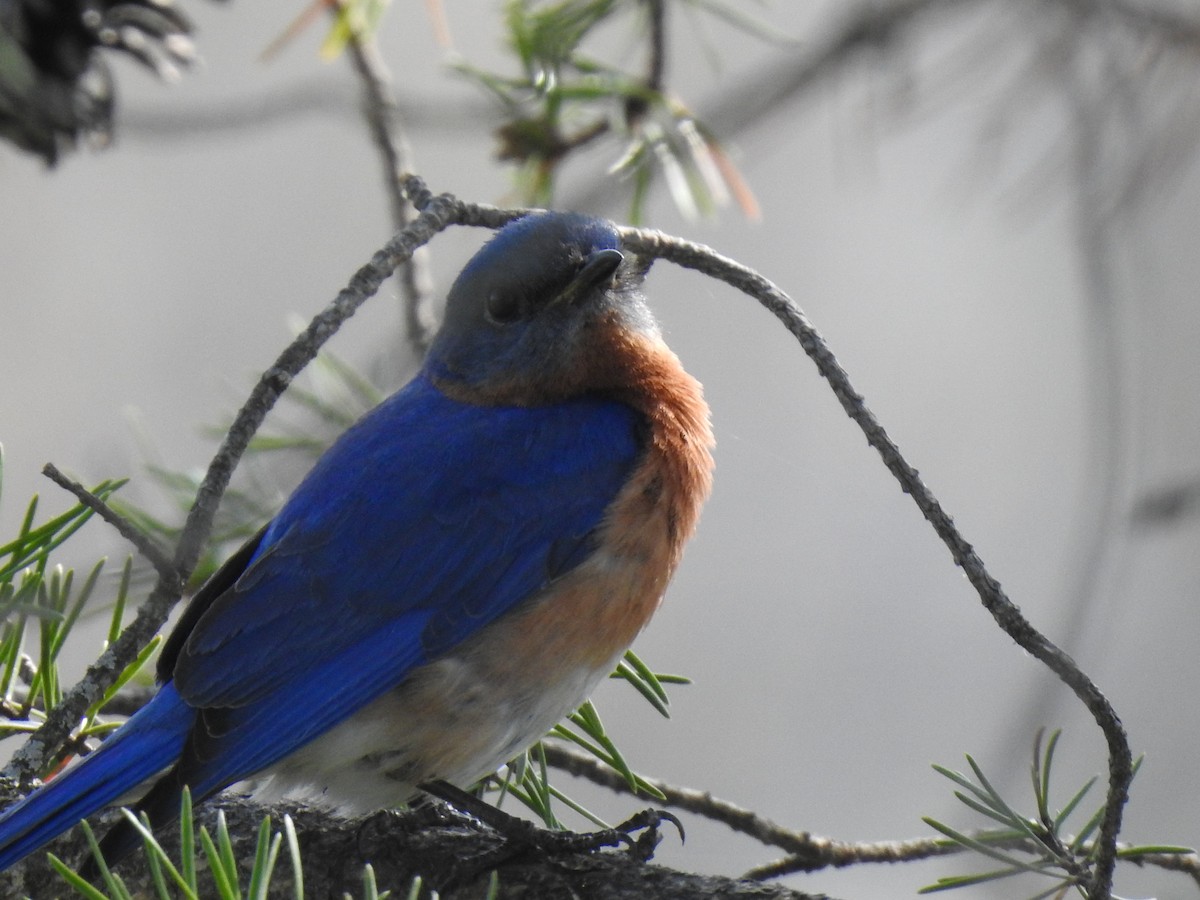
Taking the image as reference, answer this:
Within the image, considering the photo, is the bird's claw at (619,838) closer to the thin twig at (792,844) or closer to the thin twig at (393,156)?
the thin twig at (792,844)

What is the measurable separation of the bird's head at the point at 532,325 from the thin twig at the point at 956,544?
0.47 meters

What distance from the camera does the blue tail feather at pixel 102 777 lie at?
1672 mm

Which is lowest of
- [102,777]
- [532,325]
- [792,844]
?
[102,777]

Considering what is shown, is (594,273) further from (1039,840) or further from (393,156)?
(1039,840)

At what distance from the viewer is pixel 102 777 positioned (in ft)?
5.80

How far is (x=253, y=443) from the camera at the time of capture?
7.63 ft

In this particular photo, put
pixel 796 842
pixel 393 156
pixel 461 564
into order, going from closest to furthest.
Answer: pixel 796 842 → pixel 461 564 → pixel 393 156

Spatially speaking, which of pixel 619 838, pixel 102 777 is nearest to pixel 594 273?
pixel 619 838

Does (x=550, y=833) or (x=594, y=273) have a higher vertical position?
(x=594, y=273)

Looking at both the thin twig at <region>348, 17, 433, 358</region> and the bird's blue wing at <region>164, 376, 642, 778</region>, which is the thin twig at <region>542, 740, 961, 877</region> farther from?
the thin twig at <region>348, 17, 433, 358</region>

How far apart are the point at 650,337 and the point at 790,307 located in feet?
2.54

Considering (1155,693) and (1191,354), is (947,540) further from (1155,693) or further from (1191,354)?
(1191,354)

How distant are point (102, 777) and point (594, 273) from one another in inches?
37.4

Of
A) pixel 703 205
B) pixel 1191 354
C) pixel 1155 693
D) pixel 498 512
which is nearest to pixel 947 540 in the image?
pixel 498 512
